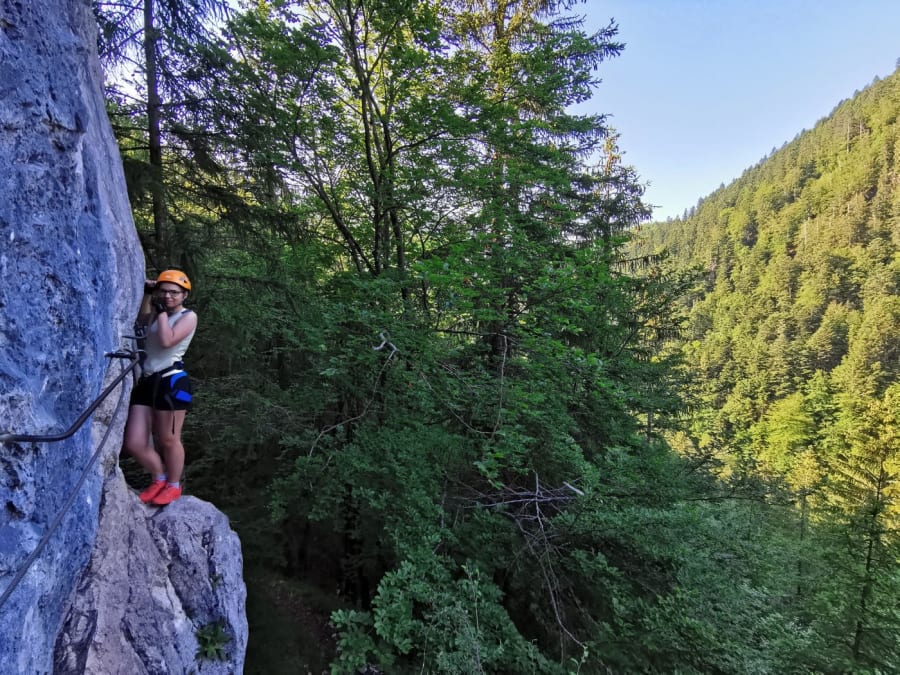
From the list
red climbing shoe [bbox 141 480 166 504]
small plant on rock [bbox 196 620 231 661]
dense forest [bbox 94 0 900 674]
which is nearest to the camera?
small plant on rock [bbox 196 620 231 661]

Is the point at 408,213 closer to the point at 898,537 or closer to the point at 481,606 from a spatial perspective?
the point at 481,606

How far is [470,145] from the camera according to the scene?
6.31 metres

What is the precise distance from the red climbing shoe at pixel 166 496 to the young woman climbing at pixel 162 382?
0.28 feet

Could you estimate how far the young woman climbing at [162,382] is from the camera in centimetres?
262

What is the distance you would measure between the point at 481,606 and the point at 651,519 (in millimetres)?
2079

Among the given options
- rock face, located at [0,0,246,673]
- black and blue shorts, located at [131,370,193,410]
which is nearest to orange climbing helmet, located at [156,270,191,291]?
rock face, located at [0,0,246,673]

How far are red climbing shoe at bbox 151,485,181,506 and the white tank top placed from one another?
958 millimetres

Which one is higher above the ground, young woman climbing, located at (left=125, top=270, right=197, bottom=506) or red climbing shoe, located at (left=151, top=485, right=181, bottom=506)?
young woman climbing, located at (left=125, top=270, right=197, bottom=506)

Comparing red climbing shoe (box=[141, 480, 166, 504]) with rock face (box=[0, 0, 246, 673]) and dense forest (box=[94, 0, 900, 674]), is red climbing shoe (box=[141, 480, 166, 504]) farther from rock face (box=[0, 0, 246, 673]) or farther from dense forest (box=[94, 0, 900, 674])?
dense forest (box=[94, 0, 900, 674])

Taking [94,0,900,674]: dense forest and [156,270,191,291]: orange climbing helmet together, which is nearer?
[156,270,191,291]: orange climbing helmet

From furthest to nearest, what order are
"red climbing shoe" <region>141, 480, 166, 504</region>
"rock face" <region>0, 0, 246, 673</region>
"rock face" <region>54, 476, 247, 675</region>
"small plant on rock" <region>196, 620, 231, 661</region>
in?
"red climbing shoe" <region>141, 480, 166, 504</region> < "small plant on rock" <region>196, 620, 231, 661</region> < "rock face" <region>54, 476, 247, 675</region> < "rock face" <region>0, 0, 246, 673</region>

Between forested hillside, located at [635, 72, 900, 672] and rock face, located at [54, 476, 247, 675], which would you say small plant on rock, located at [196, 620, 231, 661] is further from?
forested hillside, located at [635, 72, 900, 672]

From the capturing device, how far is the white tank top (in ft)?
8.63

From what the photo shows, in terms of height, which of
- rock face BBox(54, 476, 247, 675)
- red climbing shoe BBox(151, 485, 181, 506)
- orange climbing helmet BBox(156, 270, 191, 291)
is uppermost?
orange climbing helmet BBox(156, 270, 191, 291)
